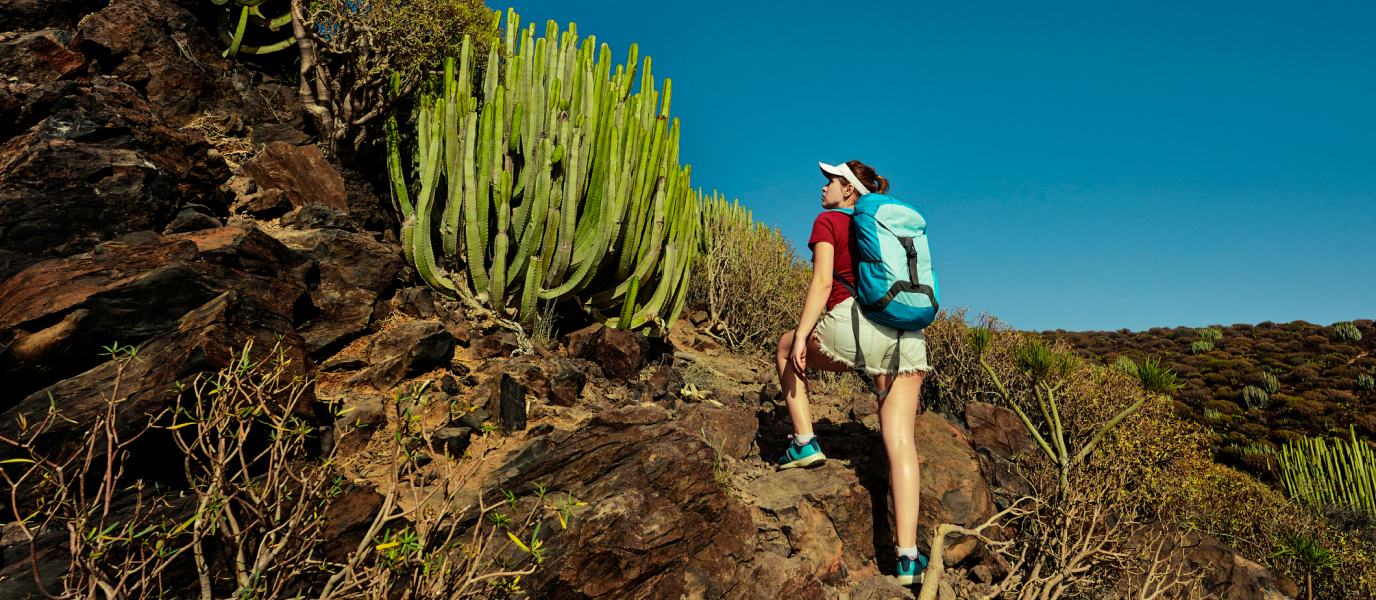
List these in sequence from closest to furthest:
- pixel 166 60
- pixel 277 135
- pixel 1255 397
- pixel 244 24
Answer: pixel 166 60, pixel 277 135, pixel 244 24, pixel 1255 397

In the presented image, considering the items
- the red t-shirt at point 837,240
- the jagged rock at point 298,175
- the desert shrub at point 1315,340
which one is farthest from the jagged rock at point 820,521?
the desert shrub at point 1315,340

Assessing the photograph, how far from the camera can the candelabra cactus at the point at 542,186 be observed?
5.04 m

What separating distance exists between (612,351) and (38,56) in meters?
4.15

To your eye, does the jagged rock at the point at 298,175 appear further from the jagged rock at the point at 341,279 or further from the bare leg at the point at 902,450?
the bare leg at the point at 902,450

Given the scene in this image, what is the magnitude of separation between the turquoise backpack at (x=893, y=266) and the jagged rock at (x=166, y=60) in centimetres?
522

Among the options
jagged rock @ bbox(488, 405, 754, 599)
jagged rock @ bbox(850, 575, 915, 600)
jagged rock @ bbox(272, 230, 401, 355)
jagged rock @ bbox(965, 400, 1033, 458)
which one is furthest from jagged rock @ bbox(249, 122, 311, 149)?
jagged rock @ bbox(965, 400, 1033, 458)

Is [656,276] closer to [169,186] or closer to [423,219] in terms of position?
[423,219]

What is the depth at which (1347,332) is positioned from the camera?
48.6 ft

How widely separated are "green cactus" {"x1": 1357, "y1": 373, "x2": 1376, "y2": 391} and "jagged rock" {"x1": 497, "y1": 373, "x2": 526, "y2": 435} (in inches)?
603

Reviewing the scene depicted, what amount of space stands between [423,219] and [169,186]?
1.51 m

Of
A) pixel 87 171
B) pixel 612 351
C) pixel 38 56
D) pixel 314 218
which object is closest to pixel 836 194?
pixel 612 351

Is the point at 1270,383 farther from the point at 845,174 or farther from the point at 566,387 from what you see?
the point at 566,387

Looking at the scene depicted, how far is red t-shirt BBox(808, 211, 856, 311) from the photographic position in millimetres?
3115

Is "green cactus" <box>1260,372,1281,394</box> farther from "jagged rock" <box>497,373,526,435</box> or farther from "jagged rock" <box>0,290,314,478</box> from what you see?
"jagged rock" <box>0,290,314,478</box>
